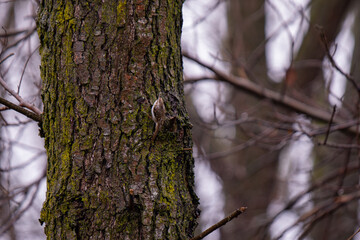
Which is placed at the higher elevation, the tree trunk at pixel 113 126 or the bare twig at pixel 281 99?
the bare twig at pixel 281 99

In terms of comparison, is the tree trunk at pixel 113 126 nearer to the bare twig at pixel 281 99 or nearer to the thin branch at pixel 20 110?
the thin branch at pixel 20 110

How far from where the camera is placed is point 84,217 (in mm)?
1489

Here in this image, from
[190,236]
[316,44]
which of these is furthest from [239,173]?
[190,236]

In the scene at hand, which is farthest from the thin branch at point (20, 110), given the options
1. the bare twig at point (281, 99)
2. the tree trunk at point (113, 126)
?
the bare twig at point (281, 99)

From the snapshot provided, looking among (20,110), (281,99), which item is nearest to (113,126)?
(20,110)

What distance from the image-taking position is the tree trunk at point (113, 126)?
1.49 m

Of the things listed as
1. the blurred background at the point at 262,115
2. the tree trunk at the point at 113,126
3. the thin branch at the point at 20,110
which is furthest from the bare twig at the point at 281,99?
the thin branch at the point at 20,110

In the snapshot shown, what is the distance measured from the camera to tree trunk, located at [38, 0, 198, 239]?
1.49 m

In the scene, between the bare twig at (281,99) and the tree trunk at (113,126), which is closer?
the tree trunk at (113,126)

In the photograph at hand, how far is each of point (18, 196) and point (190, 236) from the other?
7.28 feet

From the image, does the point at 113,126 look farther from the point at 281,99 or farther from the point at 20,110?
the point at 281,99

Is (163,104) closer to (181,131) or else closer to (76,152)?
(181,131)

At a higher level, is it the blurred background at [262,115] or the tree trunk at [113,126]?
the blurred background at [262,115]

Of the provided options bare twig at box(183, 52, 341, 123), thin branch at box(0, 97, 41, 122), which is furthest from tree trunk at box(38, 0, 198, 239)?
bare twig at box(183, 52, 341, 123)
